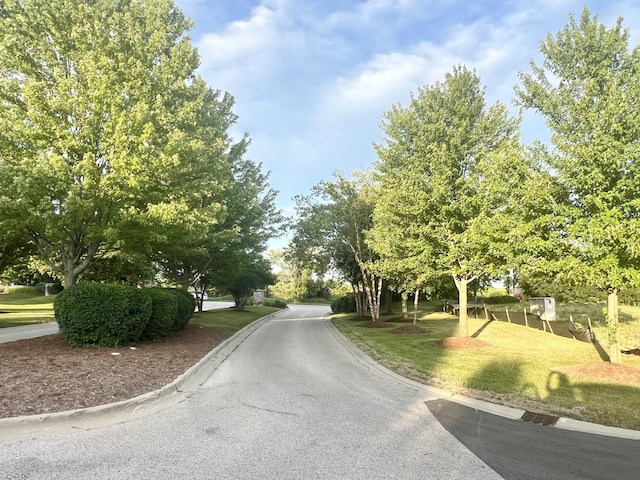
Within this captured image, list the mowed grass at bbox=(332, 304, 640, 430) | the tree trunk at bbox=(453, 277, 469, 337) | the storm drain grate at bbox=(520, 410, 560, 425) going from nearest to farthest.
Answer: the storm drain grate at bbox=(520, 410, 560, 425), the mowed grass at bbox=(332, 304, 640, 430), the tree trunk at bbox=(453, 277, 469, 337)

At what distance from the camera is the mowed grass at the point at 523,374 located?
271 inches

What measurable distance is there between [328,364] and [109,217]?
7.53 m

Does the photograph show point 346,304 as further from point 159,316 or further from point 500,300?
point 159,316

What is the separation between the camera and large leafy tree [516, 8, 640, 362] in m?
8.99

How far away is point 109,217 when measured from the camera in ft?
39.0

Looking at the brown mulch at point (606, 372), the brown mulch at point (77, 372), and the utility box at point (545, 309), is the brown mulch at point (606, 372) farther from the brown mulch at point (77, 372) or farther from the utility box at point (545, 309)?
the utility box at point (545, 309)

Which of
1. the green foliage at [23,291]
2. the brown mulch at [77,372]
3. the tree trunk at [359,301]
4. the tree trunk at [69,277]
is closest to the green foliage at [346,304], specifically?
the tree trunk at [359,301]

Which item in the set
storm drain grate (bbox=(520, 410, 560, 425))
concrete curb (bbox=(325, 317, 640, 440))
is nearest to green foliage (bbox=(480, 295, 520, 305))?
concrete curb (bbox=(325, 317, 640, 440))

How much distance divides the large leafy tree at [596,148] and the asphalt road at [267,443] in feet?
17.2

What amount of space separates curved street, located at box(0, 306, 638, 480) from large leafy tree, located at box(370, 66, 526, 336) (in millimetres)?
8092

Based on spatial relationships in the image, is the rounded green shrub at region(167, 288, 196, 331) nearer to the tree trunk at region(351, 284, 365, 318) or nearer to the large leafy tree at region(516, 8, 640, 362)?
the large leafy tree at region(516, 8, 640, 362)

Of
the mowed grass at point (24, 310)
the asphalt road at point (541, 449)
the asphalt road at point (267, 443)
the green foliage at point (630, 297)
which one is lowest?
the asphalt road at point (541, 449)

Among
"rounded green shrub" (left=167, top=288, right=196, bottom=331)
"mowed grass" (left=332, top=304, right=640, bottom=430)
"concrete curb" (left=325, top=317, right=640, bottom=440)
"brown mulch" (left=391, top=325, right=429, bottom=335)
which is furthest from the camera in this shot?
"brown mulch" (left=391, top=325, right=429, bottom=335)

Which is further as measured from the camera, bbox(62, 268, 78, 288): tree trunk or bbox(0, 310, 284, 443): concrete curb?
bbox(62, 268, 78, 288): tree trunk
